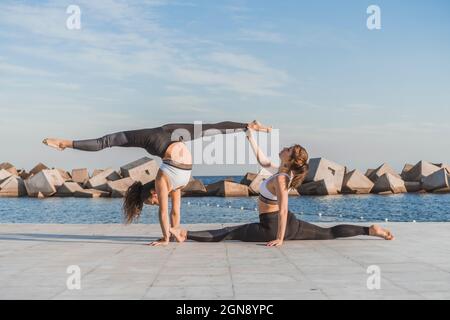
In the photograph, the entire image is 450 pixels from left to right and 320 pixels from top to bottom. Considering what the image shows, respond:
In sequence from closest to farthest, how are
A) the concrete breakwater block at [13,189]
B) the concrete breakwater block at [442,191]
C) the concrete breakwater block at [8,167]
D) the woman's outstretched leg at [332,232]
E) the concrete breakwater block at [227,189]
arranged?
the woman's outstretched leg at [332,232]
the concrete breakwater block at [227,189]
the concrete breakwater block at [13,189]
the concrete breakwater block at [442,191]
the concrete breakwater block at [8,167]

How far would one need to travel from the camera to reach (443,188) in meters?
54.5

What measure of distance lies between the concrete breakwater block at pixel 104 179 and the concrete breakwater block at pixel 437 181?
2761cm

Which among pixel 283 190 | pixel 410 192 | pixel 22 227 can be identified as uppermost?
pixel 283 190

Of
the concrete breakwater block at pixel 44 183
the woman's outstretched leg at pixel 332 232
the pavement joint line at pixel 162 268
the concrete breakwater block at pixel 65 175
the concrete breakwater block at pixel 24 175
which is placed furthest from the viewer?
the concrete breakwater block at pixel 24 175

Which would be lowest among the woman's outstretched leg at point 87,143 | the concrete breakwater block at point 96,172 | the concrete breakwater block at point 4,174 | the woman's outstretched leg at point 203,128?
the concrete breakwater block at point 4,174

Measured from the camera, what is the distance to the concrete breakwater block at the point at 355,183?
50406 mm

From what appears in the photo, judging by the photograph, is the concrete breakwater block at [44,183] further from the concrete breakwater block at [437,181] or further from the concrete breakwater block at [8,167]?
the concrete breakwater block at [437,181]

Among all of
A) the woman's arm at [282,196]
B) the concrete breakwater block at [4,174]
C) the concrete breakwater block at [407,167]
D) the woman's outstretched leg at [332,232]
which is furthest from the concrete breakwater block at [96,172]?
the woman's arm at [282,196]

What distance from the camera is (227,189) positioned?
50344 mm

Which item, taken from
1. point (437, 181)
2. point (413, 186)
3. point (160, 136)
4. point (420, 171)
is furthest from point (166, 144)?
point (420, 171)
